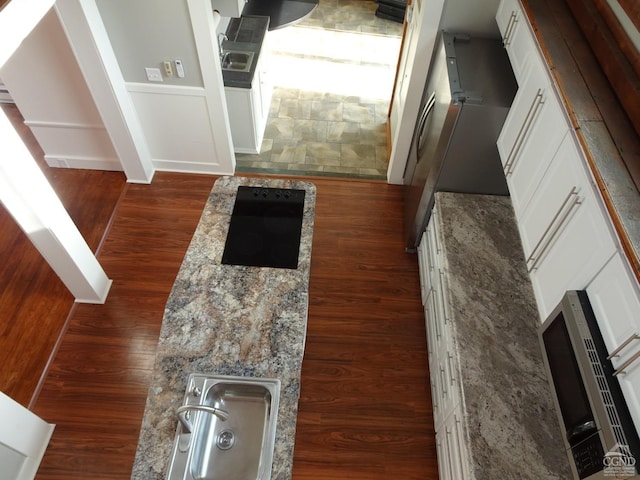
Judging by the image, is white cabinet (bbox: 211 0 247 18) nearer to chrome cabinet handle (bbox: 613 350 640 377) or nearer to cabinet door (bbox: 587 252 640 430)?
cabinet door (bbox: 587 252 640 430)

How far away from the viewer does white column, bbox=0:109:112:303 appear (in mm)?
2123

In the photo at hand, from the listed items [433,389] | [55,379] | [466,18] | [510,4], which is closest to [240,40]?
[466,18]

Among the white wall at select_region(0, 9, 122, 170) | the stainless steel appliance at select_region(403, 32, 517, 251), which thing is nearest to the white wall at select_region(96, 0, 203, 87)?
the white wall at select_region(0, 9, 122, 170)

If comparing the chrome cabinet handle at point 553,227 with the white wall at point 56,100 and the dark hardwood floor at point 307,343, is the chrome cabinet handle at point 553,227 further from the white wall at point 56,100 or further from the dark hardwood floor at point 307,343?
the white wall at point 56,100

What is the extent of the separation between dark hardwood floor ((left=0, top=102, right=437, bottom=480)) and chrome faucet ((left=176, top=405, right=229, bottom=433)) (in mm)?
1047

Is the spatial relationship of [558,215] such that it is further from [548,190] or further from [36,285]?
[36,285]

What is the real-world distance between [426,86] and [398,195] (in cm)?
106

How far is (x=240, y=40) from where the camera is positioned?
397cm

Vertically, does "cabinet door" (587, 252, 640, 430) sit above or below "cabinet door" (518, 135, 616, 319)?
below

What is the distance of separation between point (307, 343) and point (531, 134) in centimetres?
188

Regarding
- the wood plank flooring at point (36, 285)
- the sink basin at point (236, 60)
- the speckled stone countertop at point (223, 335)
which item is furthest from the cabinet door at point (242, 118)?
the speckled stone countertop at point (223, 335)

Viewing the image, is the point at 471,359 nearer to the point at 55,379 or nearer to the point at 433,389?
the point at 433,389

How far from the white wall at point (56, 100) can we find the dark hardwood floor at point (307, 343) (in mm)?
204

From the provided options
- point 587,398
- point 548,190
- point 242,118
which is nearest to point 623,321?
point 587,398
